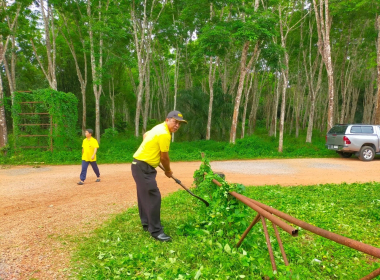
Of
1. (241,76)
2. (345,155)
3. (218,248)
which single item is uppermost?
(241,76)

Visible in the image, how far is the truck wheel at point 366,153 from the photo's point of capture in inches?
508

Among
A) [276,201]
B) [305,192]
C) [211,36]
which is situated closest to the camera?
[276,201]

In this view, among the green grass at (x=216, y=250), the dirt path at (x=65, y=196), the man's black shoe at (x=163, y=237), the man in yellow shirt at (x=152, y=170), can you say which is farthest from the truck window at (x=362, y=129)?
the man's black shoe at (x=163, y=237)

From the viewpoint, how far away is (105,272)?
313cm

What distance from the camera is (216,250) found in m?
3.31

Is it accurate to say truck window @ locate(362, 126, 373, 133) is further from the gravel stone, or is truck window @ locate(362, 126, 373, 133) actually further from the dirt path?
the gravel stone

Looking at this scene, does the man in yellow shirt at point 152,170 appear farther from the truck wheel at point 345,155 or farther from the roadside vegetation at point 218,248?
the truck wheel at point 345,155

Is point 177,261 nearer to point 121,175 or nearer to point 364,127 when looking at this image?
point 121,175

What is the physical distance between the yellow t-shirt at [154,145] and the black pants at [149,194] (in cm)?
10

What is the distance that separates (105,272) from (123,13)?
17.3 metres

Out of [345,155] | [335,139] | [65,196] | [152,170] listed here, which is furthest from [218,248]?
[345,155]

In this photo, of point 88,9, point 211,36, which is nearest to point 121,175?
point 211,36

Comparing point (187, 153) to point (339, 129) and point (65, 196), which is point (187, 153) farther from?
point (65, 196)

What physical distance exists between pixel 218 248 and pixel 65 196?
5.00m
